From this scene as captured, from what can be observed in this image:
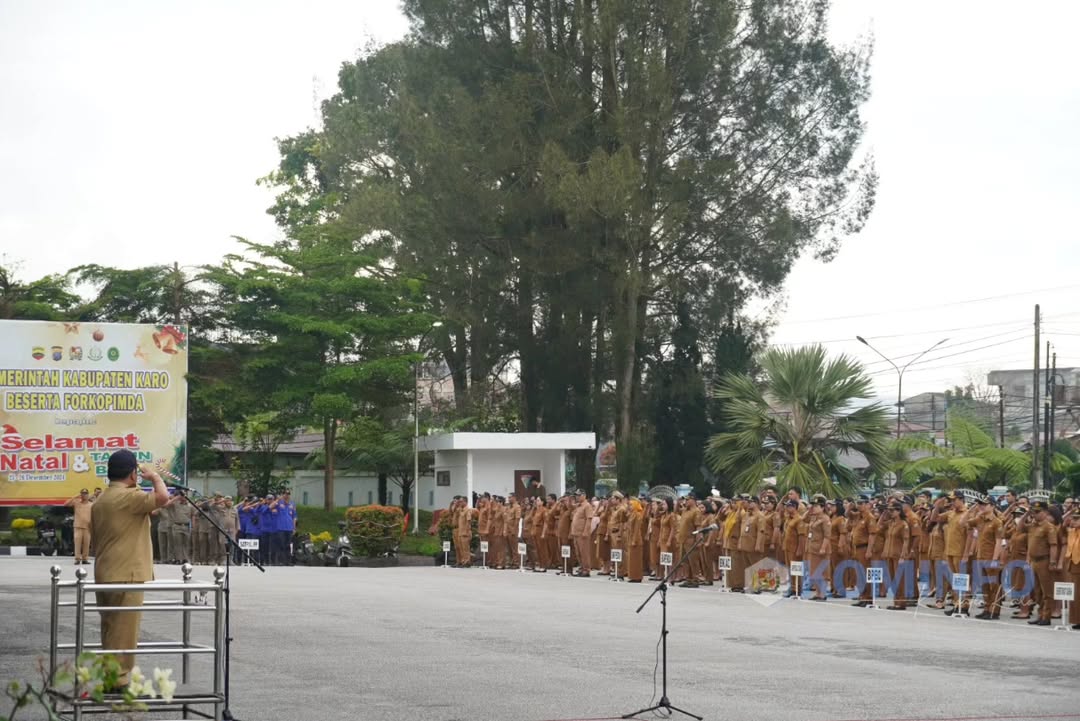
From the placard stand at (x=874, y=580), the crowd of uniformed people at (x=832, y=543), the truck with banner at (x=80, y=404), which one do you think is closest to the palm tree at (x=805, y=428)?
the crowd of uniformed people at (x=832, y=543)

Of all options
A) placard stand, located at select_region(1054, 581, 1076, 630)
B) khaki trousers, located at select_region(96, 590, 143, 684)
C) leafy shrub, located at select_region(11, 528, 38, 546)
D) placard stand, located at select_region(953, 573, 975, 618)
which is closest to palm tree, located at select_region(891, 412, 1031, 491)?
placard stand, located at select_region(953, 573, 975, 618)

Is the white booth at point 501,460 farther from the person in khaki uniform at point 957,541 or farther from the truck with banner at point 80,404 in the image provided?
the person in khaki uniform at point 957,541

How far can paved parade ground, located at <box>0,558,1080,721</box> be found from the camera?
12.0 metres

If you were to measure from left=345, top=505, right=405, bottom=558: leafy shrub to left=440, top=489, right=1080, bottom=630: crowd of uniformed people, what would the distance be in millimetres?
2622

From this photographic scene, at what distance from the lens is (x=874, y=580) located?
2508 centimetres

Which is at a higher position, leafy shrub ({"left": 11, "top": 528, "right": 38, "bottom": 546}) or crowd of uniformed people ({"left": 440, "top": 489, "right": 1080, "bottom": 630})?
crowd of uniformed people ({"left": 440, "top": 489, "right": 1080, "bottom": 630})

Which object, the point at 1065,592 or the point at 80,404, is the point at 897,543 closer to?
the point at 1065,592

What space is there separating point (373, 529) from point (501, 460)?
5.54 metres

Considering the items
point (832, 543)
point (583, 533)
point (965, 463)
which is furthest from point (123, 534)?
point (965, 463)

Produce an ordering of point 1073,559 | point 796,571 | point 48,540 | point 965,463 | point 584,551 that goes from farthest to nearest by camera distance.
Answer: point 965,463, point 48,540, point 584,551, point 796,571, point 1073,559

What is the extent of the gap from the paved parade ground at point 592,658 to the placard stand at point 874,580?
0.69 metres

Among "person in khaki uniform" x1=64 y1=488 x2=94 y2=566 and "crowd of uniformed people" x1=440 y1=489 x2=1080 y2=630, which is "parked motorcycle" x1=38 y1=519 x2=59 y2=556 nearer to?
"person in khaki uniform" x1=64 y1=488 x2=94 y2=566

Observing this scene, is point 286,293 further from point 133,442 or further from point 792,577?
point 792,577

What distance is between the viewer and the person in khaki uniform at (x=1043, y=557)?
22.0 metres
